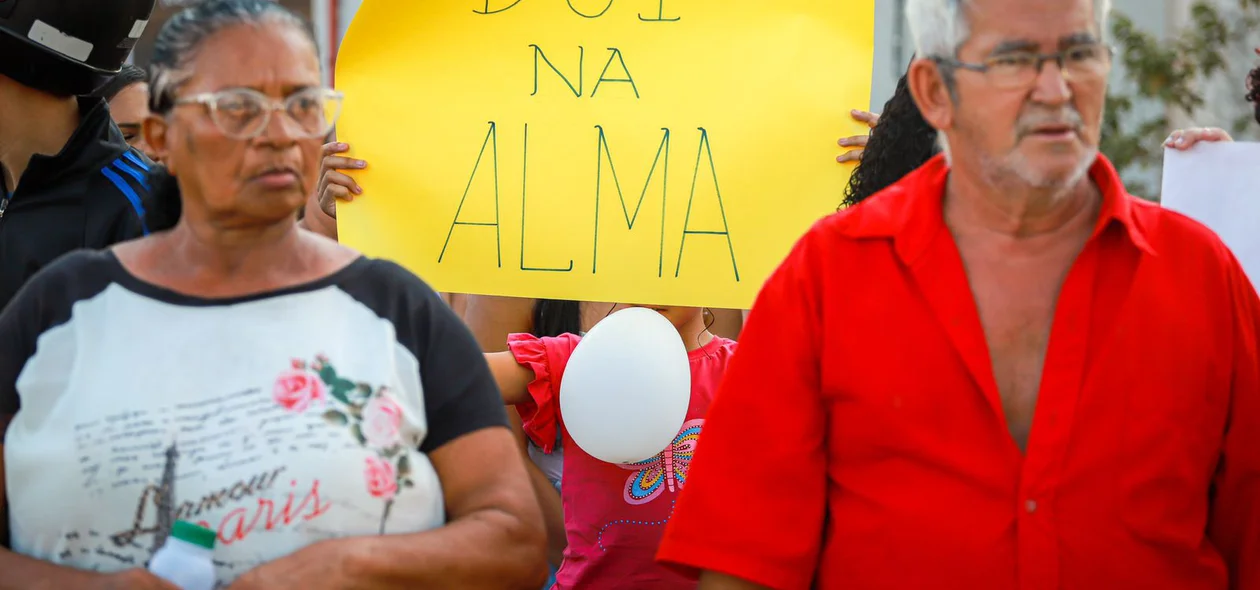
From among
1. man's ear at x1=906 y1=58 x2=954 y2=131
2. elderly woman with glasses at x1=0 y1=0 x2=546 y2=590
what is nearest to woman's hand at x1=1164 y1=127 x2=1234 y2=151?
man's ear at x1=906 y1=58 x2=954 y2=131

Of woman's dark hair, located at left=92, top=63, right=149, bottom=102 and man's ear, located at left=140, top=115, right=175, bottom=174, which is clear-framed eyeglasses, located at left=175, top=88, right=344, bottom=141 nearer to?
man's ear, located at left=140, top=115, right=175, bottom=174

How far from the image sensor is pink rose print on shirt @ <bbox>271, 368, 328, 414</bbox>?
2.16 metres

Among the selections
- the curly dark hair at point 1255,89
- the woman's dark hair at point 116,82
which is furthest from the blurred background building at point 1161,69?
the curly dark hair at point 1255,89

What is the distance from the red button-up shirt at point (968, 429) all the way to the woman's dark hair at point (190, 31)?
3.00 feet

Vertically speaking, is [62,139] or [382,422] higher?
[62,139]

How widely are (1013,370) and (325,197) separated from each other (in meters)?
1.81

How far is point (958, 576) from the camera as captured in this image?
223cm

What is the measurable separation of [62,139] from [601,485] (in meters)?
1.33

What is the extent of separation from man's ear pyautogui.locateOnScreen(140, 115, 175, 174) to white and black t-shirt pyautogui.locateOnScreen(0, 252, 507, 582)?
208mm

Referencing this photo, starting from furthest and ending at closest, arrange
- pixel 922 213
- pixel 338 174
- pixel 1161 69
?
pixel 1161 69 → pixel 338 174 → pixel 922 213

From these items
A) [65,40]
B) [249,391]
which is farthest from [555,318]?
[249,391]

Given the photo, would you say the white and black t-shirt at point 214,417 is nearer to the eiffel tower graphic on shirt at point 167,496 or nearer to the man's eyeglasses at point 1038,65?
the eiffel tower graphic on shirt at point 167,496

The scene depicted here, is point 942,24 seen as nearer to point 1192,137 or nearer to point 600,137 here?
point 600,137

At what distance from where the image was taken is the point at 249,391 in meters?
2.16
